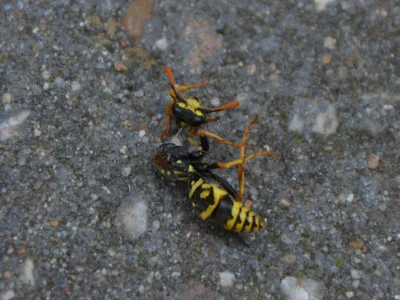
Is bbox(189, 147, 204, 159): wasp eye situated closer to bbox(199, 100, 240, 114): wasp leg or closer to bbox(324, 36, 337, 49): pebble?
bbox(199, 100, 240, 114): wasp leg

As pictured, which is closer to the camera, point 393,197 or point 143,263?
point 143,263

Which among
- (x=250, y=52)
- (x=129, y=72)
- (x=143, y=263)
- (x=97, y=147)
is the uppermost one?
(x=250, y=52)

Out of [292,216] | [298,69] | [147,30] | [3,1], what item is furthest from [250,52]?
[3,1]

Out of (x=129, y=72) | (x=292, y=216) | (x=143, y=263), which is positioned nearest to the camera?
(x=143, y=263)

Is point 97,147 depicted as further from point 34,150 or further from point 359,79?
point 359,79

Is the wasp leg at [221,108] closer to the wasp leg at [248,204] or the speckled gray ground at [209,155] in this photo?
the speckled gray ground at [209,155]

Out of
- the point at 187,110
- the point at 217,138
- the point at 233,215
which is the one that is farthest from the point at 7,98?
the point at 233,215

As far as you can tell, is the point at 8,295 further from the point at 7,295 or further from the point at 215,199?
the point at 215,199

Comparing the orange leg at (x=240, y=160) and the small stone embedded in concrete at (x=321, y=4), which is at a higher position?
the small stone embedded in concrete at (x=321, y=4)

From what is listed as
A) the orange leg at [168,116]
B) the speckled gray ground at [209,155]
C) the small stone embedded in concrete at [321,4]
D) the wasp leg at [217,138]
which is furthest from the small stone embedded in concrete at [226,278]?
the small stone embedded in concrete at [321,4]
